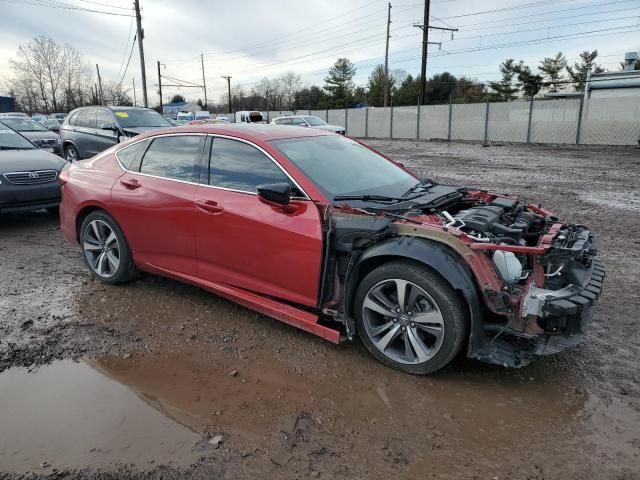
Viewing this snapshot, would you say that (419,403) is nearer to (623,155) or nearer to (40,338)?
(40,338)

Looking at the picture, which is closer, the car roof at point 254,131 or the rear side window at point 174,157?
the car roof at point 254,131

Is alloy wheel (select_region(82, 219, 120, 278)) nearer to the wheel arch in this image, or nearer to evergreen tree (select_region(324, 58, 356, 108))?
the wheel arch

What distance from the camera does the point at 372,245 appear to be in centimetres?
329

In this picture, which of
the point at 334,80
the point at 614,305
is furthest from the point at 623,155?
the point at 334,80

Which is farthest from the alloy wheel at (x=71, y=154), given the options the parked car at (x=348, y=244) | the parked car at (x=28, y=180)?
the parked car at (x=348, y=244)

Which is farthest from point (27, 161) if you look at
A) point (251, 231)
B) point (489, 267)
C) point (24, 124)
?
point (24, 124)

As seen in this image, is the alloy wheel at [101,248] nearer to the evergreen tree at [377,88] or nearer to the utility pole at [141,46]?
the utility pole at [141,46]

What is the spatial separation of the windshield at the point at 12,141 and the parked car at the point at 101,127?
290cm

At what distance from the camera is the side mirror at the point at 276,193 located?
3428mm

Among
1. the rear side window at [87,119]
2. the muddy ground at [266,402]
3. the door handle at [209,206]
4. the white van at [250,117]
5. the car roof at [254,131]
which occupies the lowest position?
the muddy ground at [266,402]

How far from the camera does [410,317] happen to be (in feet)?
10.5

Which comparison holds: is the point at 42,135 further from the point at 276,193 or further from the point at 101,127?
the point at 276,193

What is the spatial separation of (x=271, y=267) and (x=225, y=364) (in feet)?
2.50

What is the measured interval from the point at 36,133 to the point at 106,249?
12.2 meters
